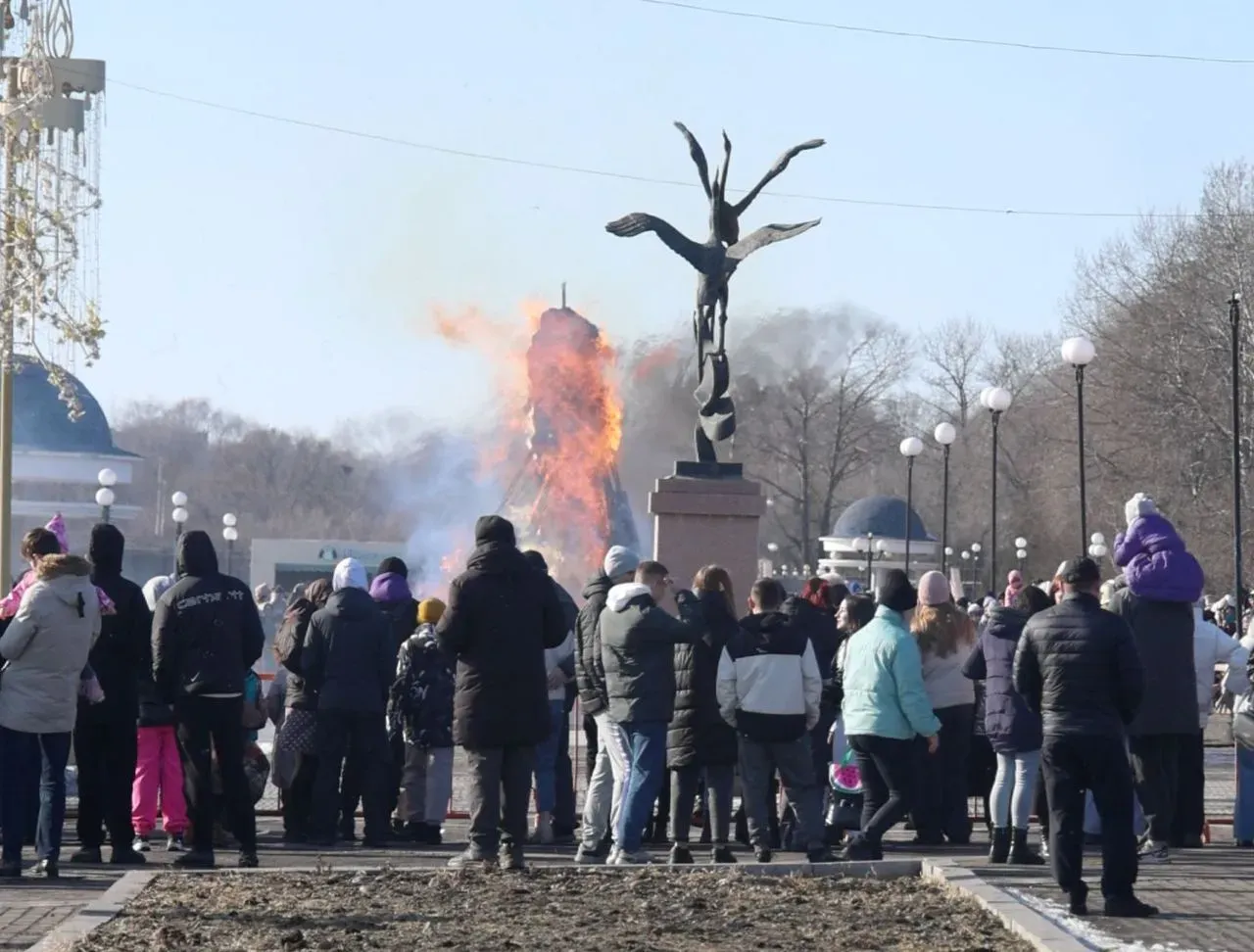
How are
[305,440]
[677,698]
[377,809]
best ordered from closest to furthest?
[677,698] → [377,809] → [305,440]

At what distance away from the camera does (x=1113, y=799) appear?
991 centimetres

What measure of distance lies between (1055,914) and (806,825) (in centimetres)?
236

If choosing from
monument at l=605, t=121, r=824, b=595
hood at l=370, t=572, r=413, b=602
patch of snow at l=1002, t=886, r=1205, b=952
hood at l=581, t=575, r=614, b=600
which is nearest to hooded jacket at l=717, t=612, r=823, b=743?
hood at l=581, t=575, r=614, b=600

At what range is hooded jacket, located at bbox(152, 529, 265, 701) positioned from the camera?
11812 millimetres

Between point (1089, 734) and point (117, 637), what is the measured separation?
560cm

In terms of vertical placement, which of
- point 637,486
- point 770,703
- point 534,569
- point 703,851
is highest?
point 637,486

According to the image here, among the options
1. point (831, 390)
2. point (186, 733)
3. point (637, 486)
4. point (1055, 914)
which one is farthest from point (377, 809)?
point (831, 390)

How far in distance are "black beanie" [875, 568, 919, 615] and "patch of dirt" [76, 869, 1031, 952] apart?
1.74m

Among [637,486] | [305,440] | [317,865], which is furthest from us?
[305,440]

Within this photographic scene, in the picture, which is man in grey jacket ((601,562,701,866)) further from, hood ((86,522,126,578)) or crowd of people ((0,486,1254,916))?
hood ((86,522,126,578))

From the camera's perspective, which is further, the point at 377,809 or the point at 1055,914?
the point at 377,809

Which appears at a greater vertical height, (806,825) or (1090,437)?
(1090,437)

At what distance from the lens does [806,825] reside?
11906mm

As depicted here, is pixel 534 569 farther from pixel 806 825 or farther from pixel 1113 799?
pixel 1113 799
